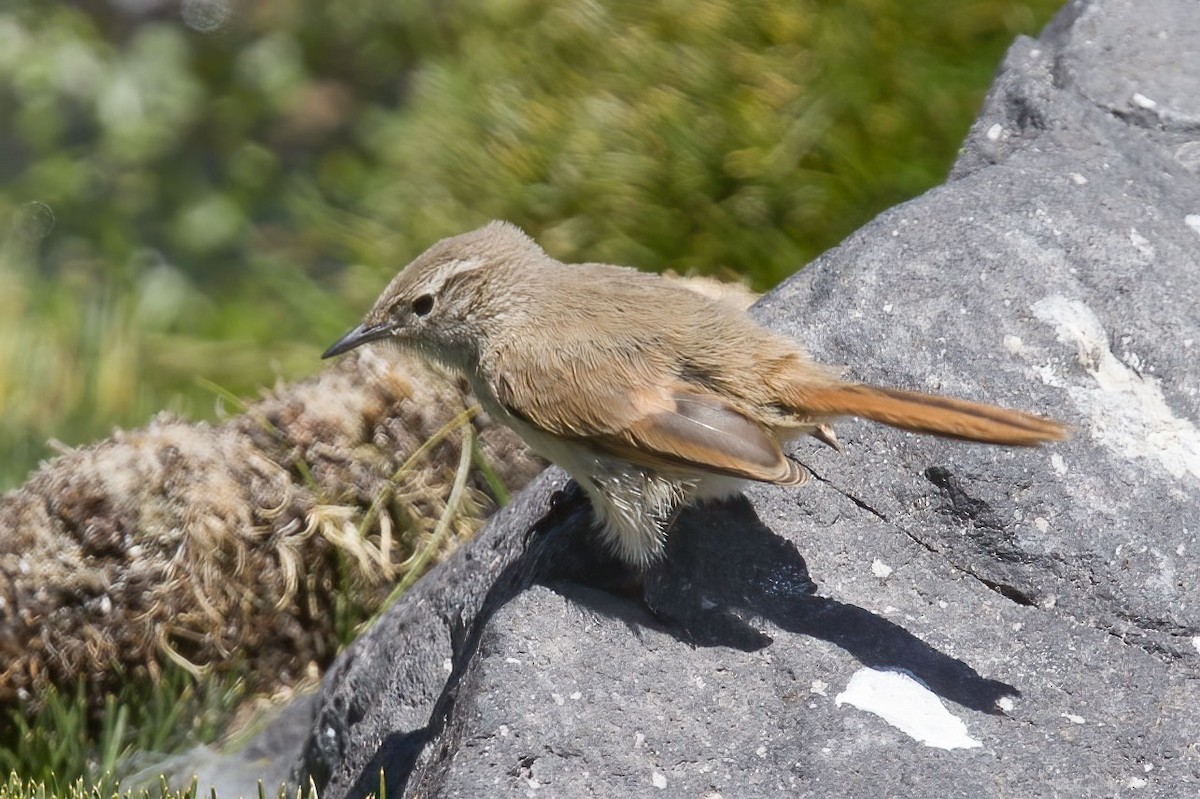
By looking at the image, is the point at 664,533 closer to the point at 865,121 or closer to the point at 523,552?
the point at 523,552

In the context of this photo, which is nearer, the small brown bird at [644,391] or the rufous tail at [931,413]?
the rufous tail at [931,413]

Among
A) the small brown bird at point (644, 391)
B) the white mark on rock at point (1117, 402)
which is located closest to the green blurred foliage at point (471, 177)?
the white mark on rock at point (1117, 402)

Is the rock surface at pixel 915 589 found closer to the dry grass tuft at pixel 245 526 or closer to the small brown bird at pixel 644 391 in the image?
the small brown bird at pixel 644 391

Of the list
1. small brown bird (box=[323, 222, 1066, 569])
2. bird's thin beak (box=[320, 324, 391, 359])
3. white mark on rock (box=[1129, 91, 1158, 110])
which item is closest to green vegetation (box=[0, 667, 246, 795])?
bird's thin beak (box=[320, 324, 391, 359])

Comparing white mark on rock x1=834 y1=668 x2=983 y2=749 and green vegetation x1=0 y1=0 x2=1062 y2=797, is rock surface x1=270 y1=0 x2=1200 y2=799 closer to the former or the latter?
white mark on rock x1=834 y1=668 x2=983 y2=749

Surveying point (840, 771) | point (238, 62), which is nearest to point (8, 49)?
point (238, 62)

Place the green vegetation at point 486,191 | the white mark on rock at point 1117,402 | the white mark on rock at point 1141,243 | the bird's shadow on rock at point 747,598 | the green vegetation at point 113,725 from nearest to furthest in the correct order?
the bird's shadow on rock at point 747,598, the white mark on rock at point 1117,402, the white mark on rock at point 1141,243, the green vegetation at point 113,725, the green vegetation at point 486,191

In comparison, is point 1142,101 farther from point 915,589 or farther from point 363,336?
point 363,336

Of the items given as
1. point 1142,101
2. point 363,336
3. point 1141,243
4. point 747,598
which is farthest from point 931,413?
point 1142,101

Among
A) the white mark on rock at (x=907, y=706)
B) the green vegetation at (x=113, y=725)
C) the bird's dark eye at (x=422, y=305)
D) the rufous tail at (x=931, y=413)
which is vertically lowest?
the green vegetation at (x=113, y=725)
